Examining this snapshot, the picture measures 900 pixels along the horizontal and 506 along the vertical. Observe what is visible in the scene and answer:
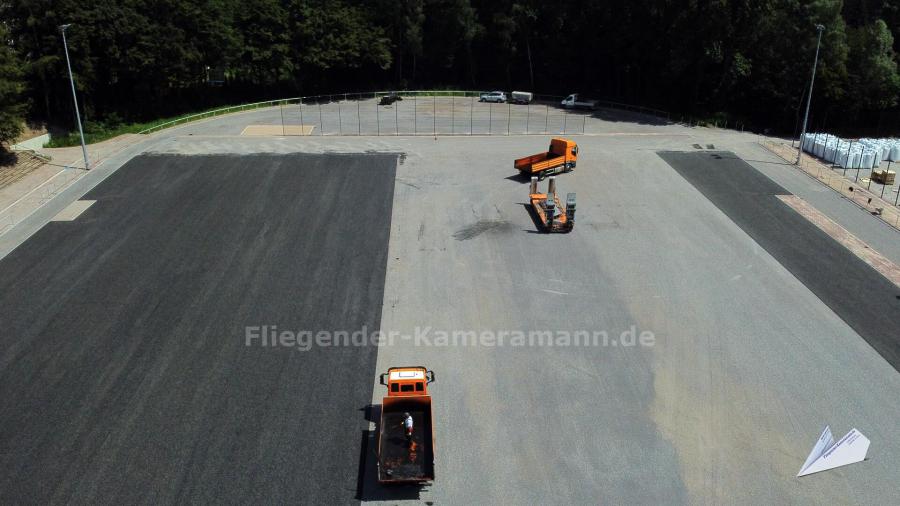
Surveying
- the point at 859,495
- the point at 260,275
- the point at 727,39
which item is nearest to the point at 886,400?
the point at 859,495

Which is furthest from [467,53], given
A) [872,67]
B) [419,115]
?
[872,67]

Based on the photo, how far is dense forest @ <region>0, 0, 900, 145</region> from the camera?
5803 centimetres

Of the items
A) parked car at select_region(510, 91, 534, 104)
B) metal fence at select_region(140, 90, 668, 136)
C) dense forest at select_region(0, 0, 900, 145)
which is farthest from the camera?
parked car at select_region(510, 91, 534, 104)

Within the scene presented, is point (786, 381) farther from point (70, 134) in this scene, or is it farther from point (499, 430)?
point (70, 134)

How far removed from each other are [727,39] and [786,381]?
4652cm

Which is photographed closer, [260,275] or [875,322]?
[875,322]

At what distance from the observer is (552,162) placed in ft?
151

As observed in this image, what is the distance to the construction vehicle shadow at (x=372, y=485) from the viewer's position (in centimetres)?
2080

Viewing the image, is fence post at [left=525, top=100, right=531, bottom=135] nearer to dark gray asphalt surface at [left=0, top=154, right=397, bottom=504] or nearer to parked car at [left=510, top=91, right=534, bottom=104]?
parked car at [left=510, top=91, right=534, bottom=104]

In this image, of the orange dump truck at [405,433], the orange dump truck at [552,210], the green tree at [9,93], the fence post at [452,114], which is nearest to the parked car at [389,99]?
the fence post at [452,114]

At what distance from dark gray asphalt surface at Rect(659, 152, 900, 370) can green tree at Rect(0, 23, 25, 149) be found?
1736 inches

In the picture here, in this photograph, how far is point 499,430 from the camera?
23406 mm

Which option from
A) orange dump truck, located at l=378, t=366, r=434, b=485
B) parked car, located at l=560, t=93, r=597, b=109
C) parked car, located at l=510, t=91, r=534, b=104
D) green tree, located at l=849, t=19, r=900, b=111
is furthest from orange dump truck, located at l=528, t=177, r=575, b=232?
green tree, located at l=849, t=19, r=900, b=111

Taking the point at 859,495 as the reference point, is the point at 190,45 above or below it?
above
